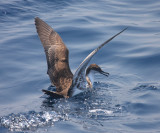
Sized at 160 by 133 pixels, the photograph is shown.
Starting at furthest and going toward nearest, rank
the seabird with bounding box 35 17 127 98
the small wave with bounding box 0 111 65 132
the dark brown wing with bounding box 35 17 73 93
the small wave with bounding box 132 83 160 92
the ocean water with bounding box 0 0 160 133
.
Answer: the dark brown wing with bounding box 35 17 73 93 < the small wave with bounding box 132 83 160 92 < the seabird with bounding box 35 17 127 98 < the ocean water with bounding box 0 0 160 133 < the small wave with bounding box 0 111 65 132

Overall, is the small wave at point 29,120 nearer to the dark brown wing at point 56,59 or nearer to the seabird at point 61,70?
the seabird at point 61,70

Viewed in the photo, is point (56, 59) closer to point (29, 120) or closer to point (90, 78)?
point (90, 78)

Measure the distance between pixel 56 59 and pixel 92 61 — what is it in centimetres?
179

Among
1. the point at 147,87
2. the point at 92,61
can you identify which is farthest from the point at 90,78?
the point at 92,61

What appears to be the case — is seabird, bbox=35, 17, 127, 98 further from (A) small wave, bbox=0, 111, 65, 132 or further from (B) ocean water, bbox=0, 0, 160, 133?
(A) small wave, bbox=0, 111, 65, 132

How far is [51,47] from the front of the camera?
9.38m

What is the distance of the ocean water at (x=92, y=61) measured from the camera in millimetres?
6586

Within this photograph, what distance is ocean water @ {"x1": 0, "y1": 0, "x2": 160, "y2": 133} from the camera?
6.59 meters

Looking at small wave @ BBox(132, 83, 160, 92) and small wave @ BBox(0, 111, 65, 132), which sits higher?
small wave @ BBox(132, 83, 160, 92)

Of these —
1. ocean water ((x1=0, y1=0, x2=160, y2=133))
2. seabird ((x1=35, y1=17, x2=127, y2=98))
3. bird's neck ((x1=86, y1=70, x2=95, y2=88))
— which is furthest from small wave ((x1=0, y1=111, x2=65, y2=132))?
bird's neck ((x1=86, y1=70, x2=95, y2=88))

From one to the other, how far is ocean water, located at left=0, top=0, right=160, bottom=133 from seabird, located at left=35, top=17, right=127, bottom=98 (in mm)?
232

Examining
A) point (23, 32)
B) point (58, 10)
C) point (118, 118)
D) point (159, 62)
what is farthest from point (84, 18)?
point (118, 118)

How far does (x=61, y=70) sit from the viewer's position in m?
8.83

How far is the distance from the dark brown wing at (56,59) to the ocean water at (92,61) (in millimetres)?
362
